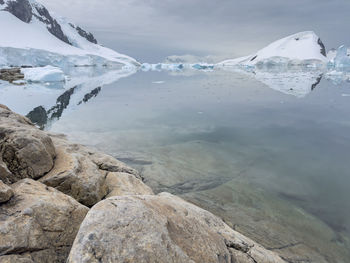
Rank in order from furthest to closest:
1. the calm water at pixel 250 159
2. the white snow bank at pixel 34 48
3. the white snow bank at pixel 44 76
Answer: the white snow bank at pixel 34 48
the white snow bank at pixel 44 76
the calm water at pixel 250 159

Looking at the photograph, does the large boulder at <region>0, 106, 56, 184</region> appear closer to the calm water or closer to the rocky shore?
the rocky shore

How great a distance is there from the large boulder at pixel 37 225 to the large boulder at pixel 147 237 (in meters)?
0.68

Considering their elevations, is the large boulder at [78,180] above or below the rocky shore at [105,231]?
below

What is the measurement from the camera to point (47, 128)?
12.6 meters

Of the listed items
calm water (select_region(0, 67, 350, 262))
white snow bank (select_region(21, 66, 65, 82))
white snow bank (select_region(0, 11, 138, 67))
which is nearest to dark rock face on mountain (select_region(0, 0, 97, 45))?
white snow bank (select_region(0, 11, 138, 67))

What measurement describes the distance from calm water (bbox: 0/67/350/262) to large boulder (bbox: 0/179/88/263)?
3663 mm

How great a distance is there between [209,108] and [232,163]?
10.2 m

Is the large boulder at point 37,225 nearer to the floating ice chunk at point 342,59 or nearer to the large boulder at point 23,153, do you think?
the large boulder at point 23,153

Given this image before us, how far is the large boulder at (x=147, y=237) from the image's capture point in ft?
7.54

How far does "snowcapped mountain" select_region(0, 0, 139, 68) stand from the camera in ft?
237

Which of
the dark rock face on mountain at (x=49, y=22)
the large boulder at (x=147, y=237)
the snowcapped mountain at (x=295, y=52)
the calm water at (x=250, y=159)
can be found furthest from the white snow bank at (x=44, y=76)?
the snowcapped mountain at (x=295, y=52)

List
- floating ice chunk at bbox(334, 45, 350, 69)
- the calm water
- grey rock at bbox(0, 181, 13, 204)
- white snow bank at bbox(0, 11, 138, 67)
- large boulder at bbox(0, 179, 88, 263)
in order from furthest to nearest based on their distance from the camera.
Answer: floating ice chunk at bbox(334, 45, 350, 69) → white snow bank at bbox(0, 11, 138, 67) → the calm water → grey rock at bbox(0, 181, 13, 204) → large boulder at bbox(0, 179, 88, 263)

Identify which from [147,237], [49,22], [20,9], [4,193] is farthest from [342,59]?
[49,22]

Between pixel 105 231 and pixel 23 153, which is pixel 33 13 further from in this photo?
pixel 105 231
